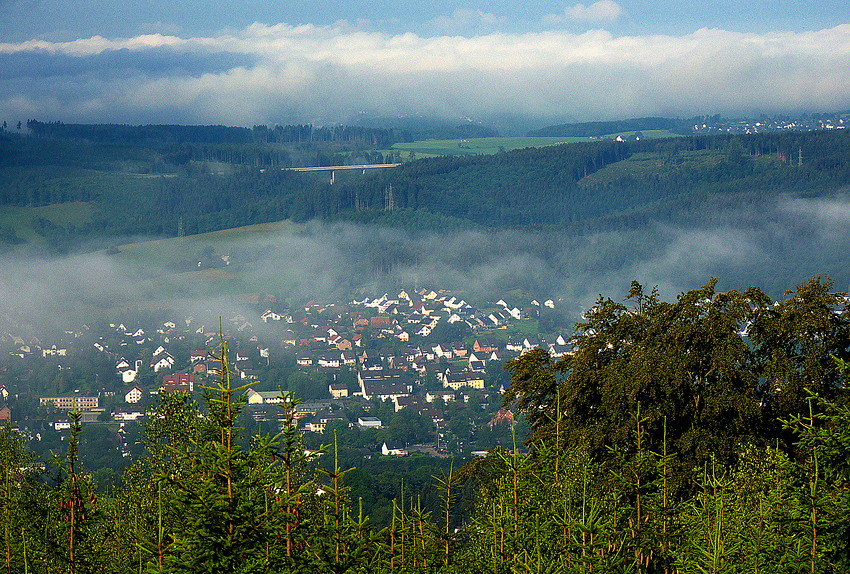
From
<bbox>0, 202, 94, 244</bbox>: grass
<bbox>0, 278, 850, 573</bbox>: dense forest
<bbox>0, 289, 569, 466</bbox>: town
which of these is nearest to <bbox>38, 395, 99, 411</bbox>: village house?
<bbox>0, 289, 569, 466</bbox>: town

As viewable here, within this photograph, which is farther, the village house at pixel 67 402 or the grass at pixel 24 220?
the grass at pixel 24 220

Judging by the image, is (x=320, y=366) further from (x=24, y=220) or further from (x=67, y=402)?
(x=24, y=220)

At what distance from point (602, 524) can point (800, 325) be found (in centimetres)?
1401

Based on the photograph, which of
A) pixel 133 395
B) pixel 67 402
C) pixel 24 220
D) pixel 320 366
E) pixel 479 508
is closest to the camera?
pixel 479 508

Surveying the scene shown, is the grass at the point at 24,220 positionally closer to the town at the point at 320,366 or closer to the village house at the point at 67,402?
the town at the point at 320,366

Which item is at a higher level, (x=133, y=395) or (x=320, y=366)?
(x=133, y=395)

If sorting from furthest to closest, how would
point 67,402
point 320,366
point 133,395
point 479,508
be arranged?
point 320,366, point 133,395, point 67,402, point 479,508

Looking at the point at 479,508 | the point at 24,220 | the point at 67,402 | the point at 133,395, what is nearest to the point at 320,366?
the point at 133,395

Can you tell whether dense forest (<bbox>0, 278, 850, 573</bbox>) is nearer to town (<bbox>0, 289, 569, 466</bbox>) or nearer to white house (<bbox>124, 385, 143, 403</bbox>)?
town (<bbox>0, 289, 569, 466</bbox>)

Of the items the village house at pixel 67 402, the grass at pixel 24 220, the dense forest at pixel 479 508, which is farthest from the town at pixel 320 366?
the grass at pixel 24 220

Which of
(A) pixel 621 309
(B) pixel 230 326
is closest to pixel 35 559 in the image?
(A) pixel 621 309

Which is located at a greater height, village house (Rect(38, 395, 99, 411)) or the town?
village house (Rect(38, 395, 99, 411))

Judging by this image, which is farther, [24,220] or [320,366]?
[24,220]

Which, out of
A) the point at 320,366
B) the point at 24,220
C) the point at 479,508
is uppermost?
the point at 479,508
